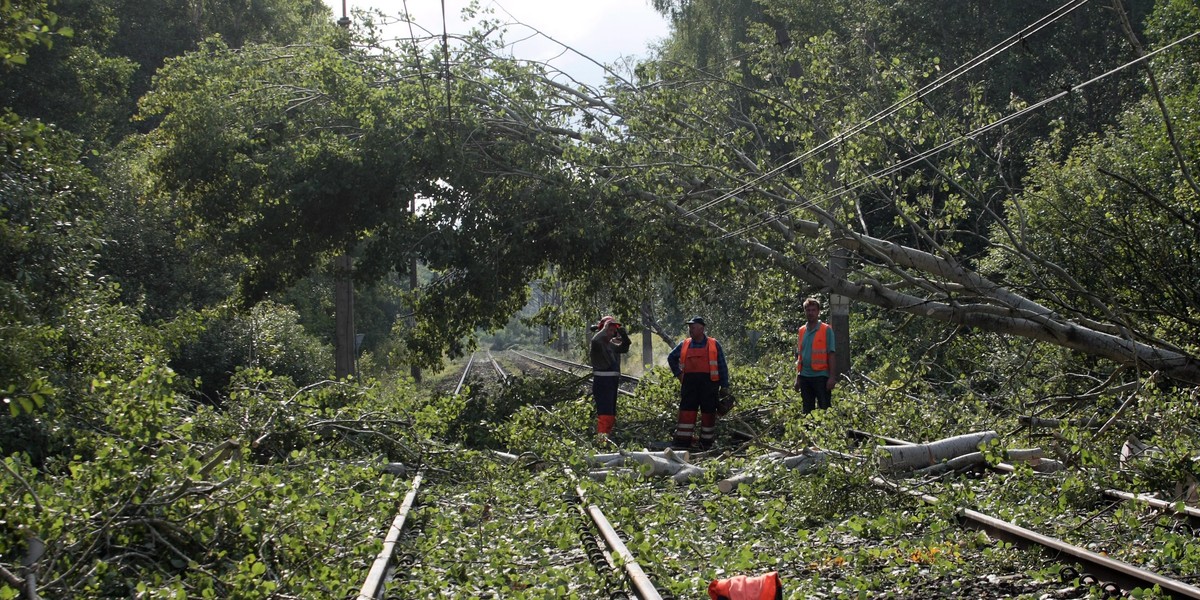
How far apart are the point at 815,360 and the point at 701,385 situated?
152cm

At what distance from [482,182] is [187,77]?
216 inches

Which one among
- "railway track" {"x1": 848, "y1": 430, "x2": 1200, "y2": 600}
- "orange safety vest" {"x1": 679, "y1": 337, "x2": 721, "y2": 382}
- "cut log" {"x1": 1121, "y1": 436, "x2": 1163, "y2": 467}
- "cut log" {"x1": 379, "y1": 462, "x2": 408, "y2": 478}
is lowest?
"cut log" {"x1": 379, "y1": 462, "x2": 408, "y2": 478}

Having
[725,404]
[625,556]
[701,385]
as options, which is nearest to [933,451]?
[725,404]

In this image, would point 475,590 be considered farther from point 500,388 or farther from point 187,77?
point 187,77

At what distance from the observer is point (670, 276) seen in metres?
19.0

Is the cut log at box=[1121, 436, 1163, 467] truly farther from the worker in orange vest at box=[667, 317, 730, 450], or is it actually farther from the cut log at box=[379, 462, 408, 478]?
the cut log at box=[379, 462, 408, 478]

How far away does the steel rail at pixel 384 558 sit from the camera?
263 inches

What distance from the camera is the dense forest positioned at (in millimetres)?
7613

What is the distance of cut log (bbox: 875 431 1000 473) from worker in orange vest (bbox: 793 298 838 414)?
2955 mm

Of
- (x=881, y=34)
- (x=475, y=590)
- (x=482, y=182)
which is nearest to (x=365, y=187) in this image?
(x=482, y=182)

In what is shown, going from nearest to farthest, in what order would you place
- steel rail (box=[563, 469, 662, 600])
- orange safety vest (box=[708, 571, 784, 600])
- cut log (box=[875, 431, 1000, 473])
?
orange safety vest (box=[708, 571, 784, 600]), steel rail (box=[563, 469, 662, 600]), cut log (box=[875, 431, 1000, 473])

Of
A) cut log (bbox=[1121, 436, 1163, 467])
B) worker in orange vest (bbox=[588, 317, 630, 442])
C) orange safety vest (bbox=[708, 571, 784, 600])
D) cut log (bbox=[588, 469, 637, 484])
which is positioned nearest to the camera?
orange safety vest (bbox=[708, 571, 784, 600])

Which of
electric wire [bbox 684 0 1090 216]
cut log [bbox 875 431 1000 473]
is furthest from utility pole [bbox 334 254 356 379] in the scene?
cut log [bbox 875 431 1000 473]

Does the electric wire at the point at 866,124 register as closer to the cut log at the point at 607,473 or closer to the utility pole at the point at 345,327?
the cut log at the point at 607,473
